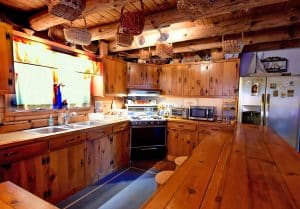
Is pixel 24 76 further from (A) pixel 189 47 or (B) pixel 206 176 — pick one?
(A) pixel 189 47

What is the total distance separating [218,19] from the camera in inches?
104

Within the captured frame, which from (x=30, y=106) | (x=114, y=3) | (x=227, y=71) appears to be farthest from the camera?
(x=227, y=71)

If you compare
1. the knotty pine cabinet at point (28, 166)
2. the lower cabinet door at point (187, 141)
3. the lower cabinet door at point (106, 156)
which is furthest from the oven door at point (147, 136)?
the knotty pine cabinet at point (28, 166)

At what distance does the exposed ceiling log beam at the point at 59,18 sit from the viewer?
1862 millimetres

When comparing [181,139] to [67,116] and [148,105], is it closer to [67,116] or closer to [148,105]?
[148,105]

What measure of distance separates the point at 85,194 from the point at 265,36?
3.81 meters

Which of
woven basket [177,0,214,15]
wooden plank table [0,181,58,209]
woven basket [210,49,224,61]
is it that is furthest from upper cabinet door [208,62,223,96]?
wooden plank table [0,181,58,209]

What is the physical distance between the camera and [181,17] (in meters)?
2.24

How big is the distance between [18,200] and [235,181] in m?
1.27

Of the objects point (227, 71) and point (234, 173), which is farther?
point (227, 71)

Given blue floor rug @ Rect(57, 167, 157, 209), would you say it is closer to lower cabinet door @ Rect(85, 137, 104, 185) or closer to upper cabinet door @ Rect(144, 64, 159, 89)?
lower cabinet door @ Rect(85, 137, 104, 185)

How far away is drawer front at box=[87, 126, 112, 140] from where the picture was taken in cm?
286

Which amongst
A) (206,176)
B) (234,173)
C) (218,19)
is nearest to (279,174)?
(234,173)

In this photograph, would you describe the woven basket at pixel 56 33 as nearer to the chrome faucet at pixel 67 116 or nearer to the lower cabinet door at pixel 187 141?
the chrome faucet at pixel 67 116
